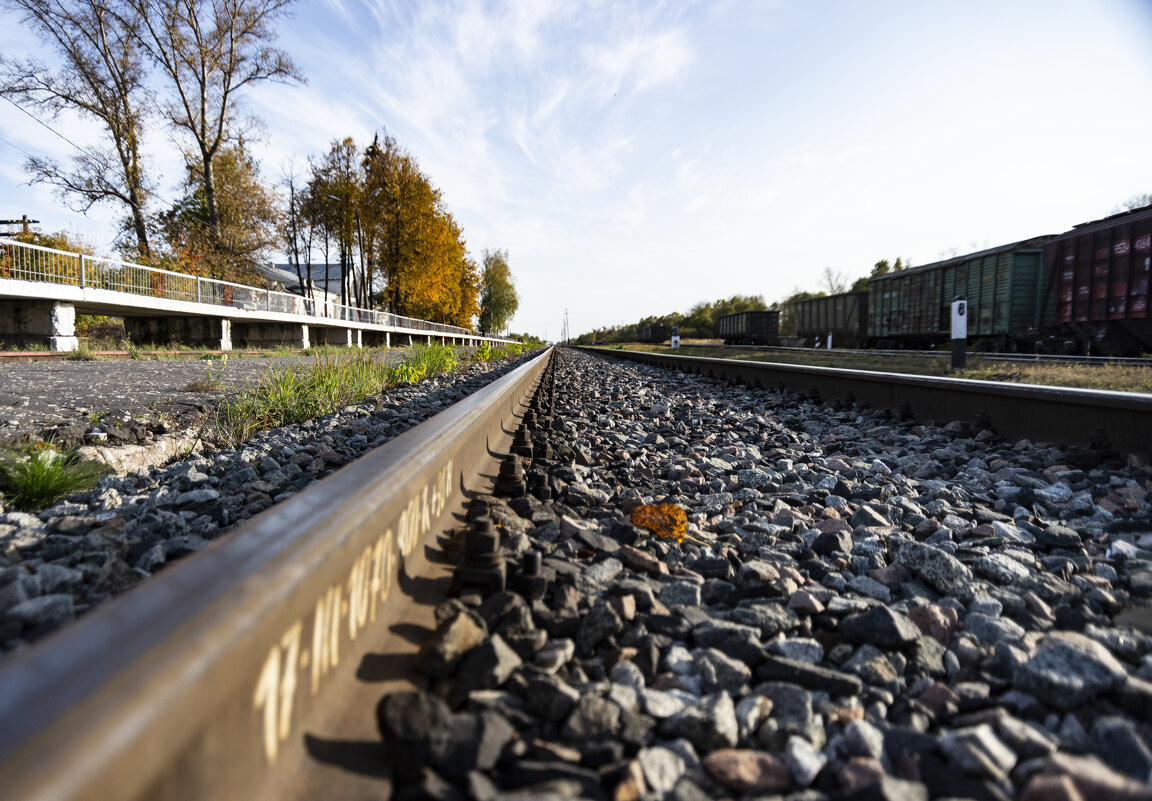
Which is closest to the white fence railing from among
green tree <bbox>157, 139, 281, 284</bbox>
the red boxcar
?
green tree <bbox>157, 139, 281, 284</bbox>

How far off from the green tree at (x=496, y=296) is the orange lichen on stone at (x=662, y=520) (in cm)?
7655

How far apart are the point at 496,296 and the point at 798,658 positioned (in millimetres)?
80935

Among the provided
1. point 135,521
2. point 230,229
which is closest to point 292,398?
point 135,521

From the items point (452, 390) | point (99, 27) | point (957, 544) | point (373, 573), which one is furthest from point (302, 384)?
point (99, 27)

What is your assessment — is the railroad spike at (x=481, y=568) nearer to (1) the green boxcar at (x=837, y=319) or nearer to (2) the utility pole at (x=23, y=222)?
(1) the green boxcar at (x=837, y=319)

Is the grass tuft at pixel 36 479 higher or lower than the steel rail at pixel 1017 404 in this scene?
lower

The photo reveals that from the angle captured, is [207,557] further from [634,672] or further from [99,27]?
[99,27]

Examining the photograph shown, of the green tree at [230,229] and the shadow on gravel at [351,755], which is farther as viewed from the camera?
the green tree at [230,229]

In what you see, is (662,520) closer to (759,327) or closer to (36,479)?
(36,479)

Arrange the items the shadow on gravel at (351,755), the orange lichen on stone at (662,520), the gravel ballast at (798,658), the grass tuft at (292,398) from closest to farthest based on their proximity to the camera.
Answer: the shadow on gravel at (351,755), the gravel ballast at (798,658), the orange lichen on stone at (662,520), the grass tuft at (292,398)

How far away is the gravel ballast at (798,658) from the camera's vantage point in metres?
1.00

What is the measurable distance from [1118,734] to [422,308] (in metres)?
45.2

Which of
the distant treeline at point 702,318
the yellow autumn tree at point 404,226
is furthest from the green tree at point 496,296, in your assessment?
the yellow autumn tree at point 404,226

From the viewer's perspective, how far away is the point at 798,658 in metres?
1.43
